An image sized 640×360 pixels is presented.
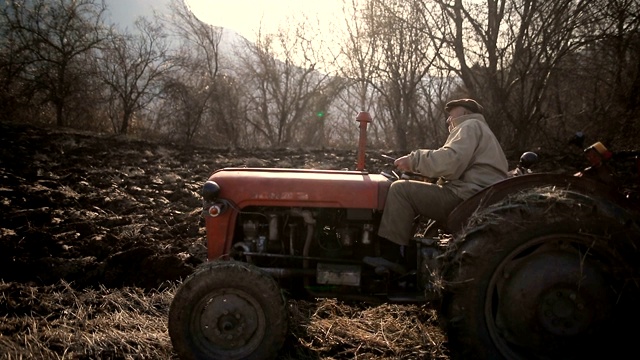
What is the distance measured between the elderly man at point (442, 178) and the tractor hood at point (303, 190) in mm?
132

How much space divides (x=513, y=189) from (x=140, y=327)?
2.71m

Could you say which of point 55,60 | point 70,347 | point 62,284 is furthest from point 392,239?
point 55,60

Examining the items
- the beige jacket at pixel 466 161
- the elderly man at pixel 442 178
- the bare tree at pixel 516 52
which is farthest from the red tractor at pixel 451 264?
the bare tree at pixel 516 52

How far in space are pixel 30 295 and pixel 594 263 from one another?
4050mm

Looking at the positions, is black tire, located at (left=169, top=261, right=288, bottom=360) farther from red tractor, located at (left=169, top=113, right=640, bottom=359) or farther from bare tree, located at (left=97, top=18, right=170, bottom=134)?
bare tree, located at (left=97, top=18, right=170, bottom=134)

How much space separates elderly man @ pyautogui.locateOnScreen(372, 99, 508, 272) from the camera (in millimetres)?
3234

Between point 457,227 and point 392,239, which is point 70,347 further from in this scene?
point 457,227

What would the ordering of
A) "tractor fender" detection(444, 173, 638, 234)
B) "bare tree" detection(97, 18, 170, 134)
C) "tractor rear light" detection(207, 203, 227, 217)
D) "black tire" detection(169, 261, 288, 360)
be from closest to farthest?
"black tire" detection(169, 261, 288, 360) < "tractor fender" detection(444, 173, 638, 234) < "tractor rear light" detection(207, 203, 227, 217) < "bare tree" detection(97, 18, 170, 134)

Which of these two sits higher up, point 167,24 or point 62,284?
point 167,24

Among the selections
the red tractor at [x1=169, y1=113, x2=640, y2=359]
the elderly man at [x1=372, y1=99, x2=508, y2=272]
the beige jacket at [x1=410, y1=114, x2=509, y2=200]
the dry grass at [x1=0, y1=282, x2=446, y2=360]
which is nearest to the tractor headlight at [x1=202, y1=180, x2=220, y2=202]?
the red tractor at [x1=169, y1=113, x2=640, y2=359]

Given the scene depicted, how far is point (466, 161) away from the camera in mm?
3369

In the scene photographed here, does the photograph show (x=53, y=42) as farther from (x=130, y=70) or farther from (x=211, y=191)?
(x=211, y=191)

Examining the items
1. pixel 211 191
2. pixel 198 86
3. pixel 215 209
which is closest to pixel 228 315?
pixel 215 209

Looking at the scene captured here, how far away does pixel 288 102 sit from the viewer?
21.0 metres
